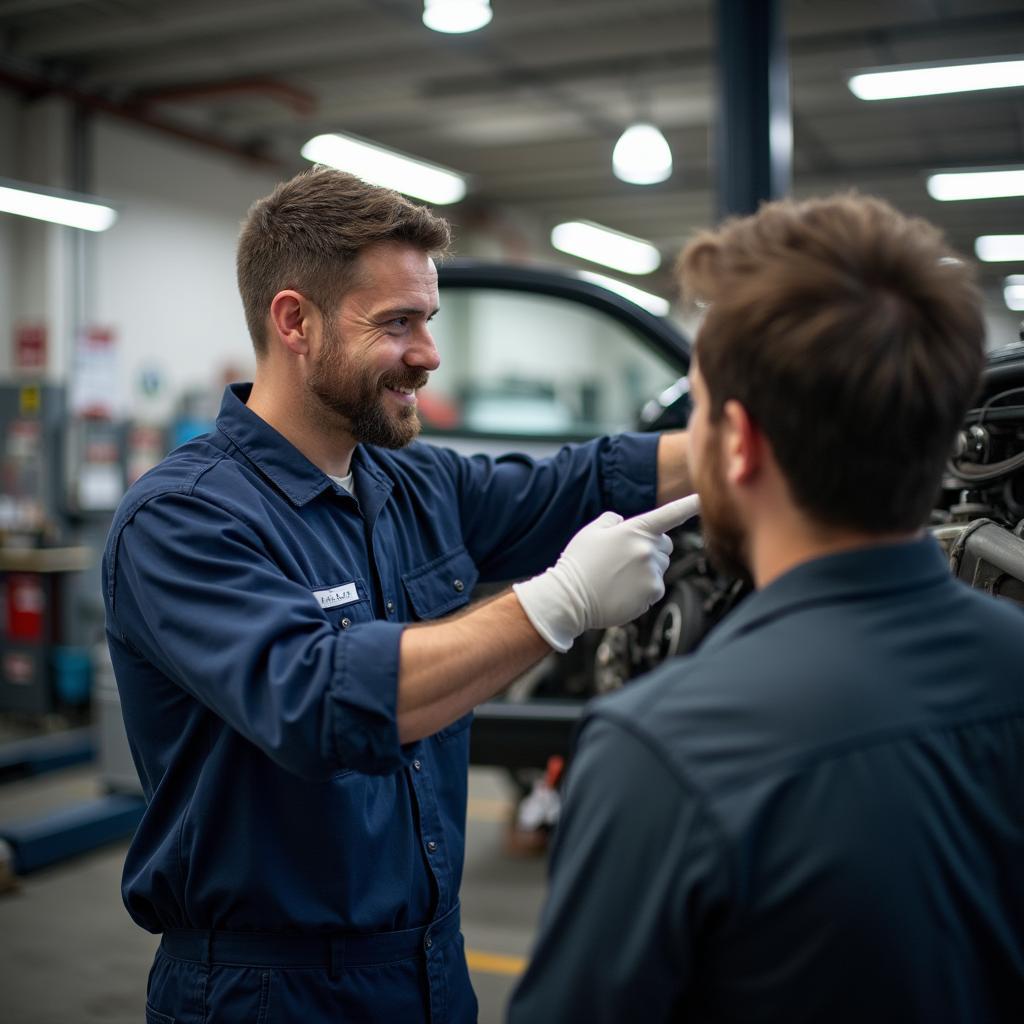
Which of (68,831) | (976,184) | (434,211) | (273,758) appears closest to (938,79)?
(434,211)

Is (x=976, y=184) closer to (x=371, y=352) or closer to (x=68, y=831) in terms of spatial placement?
(x=68, y=831)

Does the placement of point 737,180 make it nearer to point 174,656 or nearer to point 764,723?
point 174,656

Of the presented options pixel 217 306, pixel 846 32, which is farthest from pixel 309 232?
pixel 217 306

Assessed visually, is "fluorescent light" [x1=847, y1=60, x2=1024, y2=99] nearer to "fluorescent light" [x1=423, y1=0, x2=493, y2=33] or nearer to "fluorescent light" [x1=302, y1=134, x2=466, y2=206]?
"fluorescent light" [x1=423, y1=0, x2=493, y2=33]

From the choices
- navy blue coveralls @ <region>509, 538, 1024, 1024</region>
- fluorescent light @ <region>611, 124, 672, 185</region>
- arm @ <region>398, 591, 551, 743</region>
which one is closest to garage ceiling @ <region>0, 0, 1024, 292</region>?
fluorescent light @ <region>611, 124, 672, 185</region>

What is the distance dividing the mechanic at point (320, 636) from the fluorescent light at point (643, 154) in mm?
5841

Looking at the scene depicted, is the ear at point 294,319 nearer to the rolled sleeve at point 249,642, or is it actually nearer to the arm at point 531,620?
the rolled sleeve at point 249,642

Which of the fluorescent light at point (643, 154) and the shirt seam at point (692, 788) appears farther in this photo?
the fluorescent light at point (643, 154)

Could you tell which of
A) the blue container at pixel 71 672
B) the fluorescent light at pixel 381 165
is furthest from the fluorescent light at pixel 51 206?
the fluorescent light at pixel 381 165

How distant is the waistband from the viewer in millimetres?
1464

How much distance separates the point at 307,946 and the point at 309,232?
104 centimetres

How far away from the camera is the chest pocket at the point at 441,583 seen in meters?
1.77

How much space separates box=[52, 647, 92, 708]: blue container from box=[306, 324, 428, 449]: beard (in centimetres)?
560

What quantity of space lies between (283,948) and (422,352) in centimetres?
91
